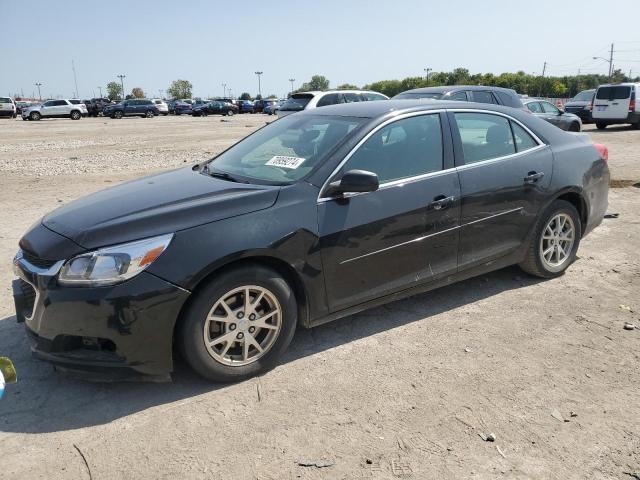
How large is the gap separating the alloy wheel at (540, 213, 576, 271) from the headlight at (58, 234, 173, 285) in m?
3.41

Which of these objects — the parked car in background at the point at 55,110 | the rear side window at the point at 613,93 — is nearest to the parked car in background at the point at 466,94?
the rear side window at the point at 613,93

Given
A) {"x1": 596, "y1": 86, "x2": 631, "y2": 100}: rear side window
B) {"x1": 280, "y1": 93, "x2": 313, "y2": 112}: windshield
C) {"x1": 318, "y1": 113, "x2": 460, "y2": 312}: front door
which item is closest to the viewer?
{"x1": 318, "y1": 113, "x2": 460, "y2": 312}: front door

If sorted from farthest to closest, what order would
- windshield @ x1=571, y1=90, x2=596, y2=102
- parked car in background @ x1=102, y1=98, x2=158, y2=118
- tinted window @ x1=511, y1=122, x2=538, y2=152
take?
1. parked car in background @ x1=102, y1=98, x2=158, y2=118
2. windshield @ x1=571, y1=90, x2=596, y2=102
3. tinted window @ x1=511, y1=122, x2=538, y2=152

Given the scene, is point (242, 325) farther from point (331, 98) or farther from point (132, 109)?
point (132, 109)

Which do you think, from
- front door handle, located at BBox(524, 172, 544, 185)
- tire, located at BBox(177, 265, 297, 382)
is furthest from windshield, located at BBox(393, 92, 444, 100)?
tire, located at BBox(177, 265, 297, 382)

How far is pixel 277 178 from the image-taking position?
3719 millimetres

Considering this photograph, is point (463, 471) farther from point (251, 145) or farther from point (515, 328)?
point (251, 145)

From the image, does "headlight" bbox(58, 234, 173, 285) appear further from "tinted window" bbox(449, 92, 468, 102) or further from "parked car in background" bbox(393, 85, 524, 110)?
"tinted window" bbox(449, 92, 468, 102)

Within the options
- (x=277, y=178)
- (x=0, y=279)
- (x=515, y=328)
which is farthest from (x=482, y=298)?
(x=0, y=279)

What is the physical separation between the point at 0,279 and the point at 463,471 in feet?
14.7

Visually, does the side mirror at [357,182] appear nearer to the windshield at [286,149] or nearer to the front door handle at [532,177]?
the windshield at [286,149]

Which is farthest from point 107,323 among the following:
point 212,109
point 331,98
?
point 212,109

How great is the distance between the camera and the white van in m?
21.6

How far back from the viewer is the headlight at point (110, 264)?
2934mm
